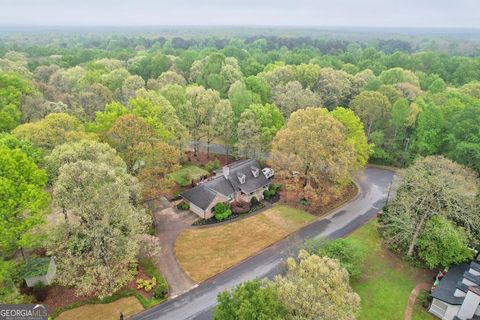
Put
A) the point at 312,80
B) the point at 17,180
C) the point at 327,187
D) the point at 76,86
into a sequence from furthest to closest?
the point at 312,80 < the point at 76,86 < the point at 327,187 < the point at 17,180

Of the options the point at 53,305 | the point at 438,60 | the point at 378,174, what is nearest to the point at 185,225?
the point at 53,305

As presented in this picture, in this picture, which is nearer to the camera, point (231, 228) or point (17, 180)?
point (17, 180)

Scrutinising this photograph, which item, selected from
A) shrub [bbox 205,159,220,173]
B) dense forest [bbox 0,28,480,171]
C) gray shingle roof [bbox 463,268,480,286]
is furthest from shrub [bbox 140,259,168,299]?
gray shingle roof [bbox 463,268,480,286]

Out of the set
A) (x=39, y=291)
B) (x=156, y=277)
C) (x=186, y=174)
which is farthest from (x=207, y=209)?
(x=39, y=291)

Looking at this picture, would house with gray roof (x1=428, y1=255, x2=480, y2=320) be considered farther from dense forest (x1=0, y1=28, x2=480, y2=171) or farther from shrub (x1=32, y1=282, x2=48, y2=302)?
shrub (x1=32, y1=282, x2=48, y2=302)

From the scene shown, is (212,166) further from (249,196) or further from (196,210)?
(196,210)

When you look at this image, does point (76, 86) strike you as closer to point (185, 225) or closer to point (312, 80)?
point (185, 225)
